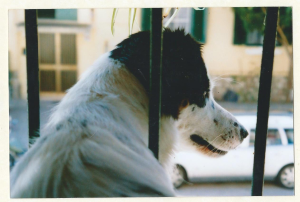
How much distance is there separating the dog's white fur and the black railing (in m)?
0.07

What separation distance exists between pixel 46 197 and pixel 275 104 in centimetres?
279

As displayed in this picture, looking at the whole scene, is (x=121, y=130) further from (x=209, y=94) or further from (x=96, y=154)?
(x=209, y=94)

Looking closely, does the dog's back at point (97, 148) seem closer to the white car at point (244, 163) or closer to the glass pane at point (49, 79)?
the glass pane at point (49, 79)

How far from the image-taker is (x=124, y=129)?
1.05m

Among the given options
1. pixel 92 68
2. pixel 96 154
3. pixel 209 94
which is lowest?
pixel 96 154

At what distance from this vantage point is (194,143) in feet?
4.19

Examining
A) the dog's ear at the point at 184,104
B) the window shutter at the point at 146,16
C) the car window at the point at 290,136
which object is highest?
the window shutter at the point at 146,16

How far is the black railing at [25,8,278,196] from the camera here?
3.59 feet

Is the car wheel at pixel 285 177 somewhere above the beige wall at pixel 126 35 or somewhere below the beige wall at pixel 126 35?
below

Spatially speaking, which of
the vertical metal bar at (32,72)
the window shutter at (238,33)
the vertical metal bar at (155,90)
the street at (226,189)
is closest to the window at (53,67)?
the vertical metal bar at (32,72)

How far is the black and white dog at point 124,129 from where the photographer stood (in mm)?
932

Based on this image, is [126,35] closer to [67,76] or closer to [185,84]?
[185,84]

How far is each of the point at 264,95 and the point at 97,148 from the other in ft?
2.22
